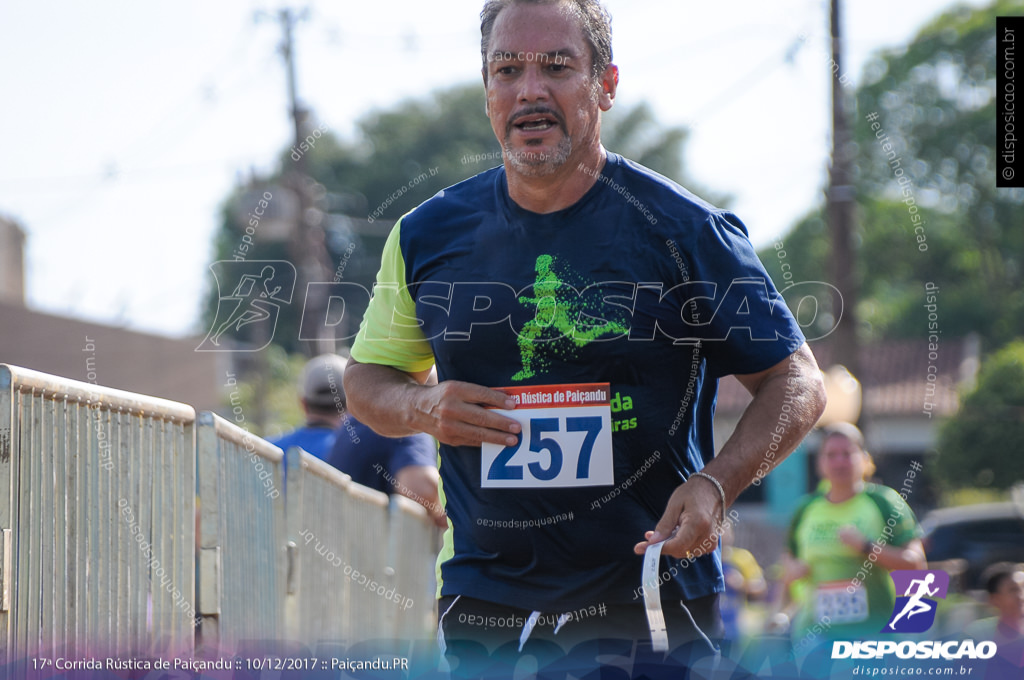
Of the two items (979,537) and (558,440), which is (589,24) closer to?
(558,440)

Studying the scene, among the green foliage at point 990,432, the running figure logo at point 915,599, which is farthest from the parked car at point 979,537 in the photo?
the running figure logo at point 915,599

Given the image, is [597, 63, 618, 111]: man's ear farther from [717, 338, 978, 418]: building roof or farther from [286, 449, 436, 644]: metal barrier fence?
[717, 338, 978, 418]: building roof

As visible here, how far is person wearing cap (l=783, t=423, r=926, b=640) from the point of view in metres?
6.47

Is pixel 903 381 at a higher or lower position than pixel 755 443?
lower

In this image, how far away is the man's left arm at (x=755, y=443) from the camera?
8.10ft

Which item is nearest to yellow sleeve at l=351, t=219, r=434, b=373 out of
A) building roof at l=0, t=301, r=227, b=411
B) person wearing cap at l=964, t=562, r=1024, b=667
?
person wearing cap at l=964, t=562, r=1024, b=667

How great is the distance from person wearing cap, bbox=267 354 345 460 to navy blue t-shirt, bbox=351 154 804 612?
3.05 meters

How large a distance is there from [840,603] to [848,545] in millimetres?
345

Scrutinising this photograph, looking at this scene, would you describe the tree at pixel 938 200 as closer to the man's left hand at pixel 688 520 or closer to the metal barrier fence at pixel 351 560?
the metal barrier fence at pixel 351 560

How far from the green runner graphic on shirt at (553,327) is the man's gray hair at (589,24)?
59 cm

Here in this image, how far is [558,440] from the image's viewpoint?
8.87 ft

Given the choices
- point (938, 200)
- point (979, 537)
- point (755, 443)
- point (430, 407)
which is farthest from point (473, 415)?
point (938, 200)

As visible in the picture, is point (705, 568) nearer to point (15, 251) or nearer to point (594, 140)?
point (594, 140)

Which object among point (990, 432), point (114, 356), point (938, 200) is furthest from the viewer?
point (938, 200)
